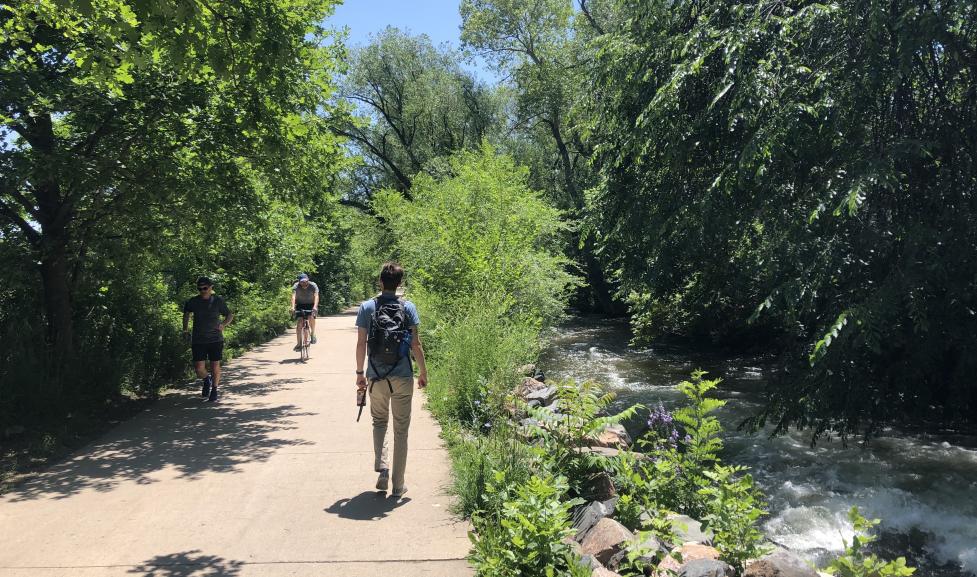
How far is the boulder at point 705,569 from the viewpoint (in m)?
3.91

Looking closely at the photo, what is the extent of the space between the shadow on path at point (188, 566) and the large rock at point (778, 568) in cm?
323

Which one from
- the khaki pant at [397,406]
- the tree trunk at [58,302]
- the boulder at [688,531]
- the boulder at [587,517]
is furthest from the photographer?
the tree trunk at [58,302]

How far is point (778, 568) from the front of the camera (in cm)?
404

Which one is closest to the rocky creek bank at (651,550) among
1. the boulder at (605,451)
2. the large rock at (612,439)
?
the boulder at (605,451)

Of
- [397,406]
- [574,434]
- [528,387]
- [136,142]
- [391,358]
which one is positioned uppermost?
[136,142]

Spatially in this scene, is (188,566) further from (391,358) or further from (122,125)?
(122,125)

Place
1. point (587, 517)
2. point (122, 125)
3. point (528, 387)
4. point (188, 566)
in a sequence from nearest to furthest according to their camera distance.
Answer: point (188, 566), point (587, 517), point (122, 125), point (528, 387)

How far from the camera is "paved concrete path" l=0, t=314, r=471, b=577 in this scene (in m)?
4.51

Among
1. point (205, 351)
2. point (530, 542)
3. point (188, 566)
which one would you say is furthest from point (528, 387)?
point (188, 566)

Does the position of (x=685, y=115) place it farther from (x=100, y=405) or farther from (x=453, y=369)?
(x=100, y=405)

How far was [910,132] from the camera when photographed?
810cm

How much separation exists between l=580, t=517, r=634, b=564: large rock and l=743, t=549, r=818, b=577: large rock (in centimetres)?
74

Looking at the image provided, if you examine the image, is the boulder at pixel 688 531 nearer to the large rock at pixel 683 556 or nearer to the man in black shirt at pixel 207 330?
the large rock at pixel 683 556

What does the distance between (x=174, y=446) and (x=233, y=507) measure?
7.52 ft
